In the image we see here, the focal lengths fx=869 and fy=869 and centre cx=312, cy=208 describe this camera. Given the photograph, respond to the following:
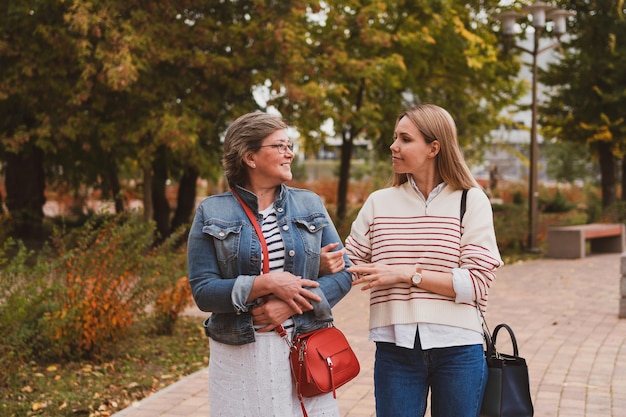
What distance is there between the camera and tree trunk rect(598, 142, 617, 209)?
25938 millimetres

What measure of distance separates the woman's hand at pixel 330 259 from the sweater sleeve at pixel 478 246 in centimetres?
44

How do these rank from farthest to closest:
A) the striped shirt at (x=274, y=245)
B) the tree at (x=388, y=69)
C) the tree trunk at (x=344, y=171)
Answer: the tree trunk at (x=344, y=171)
the tree at (x=388, y=69)
the striped shirt at (x=274, y=245)

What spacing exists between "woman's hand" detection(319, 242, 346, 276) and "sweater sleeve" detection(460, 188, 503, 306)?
444 mm

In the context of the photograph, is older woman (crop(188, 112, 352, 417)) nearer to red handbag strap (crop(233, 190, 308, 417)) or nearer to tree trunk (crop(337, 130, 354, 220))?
red handbag strap (crop(233, 190, 308, 417))

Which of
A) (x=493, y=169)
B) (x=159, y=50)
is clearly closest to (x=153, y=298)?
(x=159, y=50)

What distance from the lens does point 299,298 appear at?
2.94 meters

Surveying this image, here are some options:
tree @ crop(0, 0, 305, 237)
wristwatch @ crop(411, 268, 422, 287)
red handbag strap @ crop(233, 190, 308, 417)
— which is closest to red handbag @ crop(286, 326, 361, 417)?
red handbag strap @ crop(233, 190, 308, 417)

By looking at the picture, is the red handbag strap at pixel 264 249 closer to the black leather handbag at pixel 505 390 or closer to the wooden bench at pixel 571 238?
the black leather handbag at pixel 505 390

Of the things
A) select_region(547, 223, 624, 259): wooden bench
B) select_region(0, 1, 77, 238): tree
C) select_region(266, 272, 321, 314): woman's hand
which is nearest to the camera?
select_region(266, 272, 321, 314): woman's hand

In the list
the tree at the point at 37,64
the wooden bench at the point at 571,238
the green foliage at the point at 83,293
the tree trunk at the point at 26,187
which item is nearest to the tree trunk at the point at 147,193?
the tree at the point at 37,64

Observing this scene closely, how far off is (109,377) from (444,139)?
458cm

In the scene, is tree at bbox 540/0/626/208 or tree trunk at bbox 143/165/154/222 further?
tree at bbox 540/0/626/208

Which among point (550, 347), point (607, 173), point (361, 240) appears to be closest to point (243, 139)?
point (361, 240)

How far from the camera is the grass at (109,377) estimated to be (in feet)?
19.5
